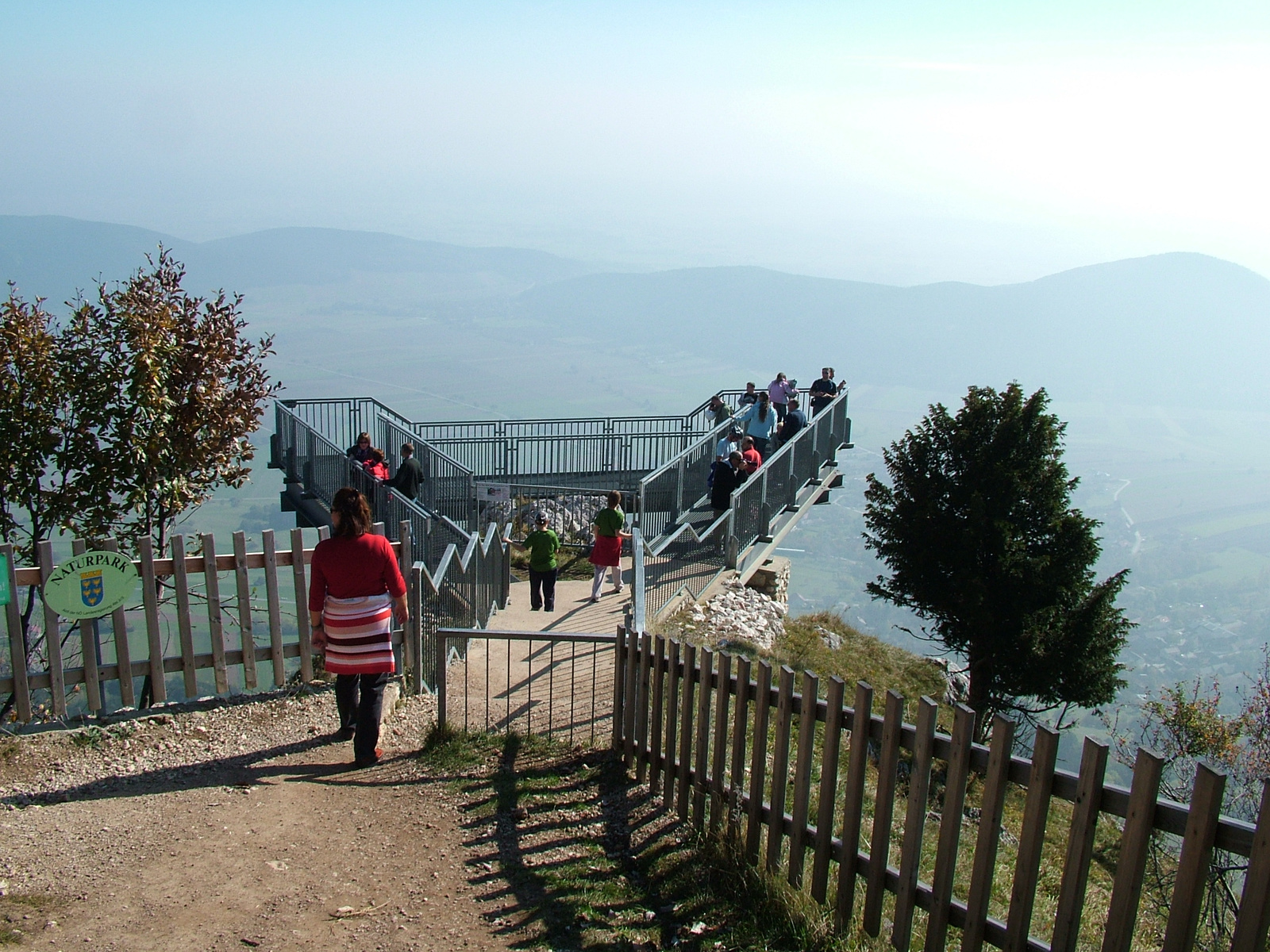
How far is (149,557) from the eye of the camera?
7.05m

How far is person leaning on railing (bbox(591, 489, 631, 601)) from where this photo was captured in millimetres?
13695

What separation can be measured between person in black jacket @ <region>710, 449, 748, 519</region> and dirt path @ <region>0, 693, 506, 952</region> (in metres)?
10.9

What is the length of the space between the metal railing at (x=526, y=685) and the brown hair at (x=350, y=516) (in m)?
1.16

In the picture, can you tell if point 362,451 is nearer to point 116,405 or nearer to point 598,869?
point 116,405

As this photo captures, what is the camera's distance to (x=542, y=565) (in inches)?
509

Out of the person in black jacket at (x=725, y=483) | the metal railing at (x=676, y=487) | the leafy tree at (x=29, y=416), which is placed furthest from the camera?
the person in black jacket at (x=725, y=483)

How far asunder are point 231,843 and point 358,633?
1540mm

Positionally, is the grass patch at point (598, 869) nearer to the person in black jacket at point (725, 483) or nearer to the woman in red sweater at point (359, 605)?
the woman in red sweater at point (359, 605)

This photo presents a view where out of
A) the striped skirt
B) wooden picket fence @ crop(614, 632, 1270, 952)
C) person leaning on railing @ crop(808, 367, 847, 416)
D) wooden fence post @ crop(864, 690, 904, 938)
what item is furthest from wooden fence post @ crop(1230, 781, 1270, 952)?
person leaning on railing @ crop(808, 367, 847, 416)

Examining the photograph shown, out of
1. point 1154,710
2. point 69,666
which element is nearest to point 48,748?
point 69,666

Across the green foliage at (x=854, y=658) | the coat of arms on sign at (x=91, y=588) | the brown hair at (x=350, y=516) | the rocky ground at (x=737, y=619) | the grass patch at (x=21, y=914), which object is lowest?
the green foliage at (x=854, y=658)

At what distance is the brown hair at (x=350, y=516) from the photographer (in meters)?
6.52

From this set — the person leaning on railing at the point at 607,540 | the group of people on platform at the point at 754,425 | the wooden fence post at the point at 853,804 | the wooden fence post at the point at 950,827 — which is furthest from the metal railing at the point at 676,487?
the wooden fence post at the point at 950,827

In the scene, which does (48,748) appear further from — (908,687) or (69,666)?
(908,687)
